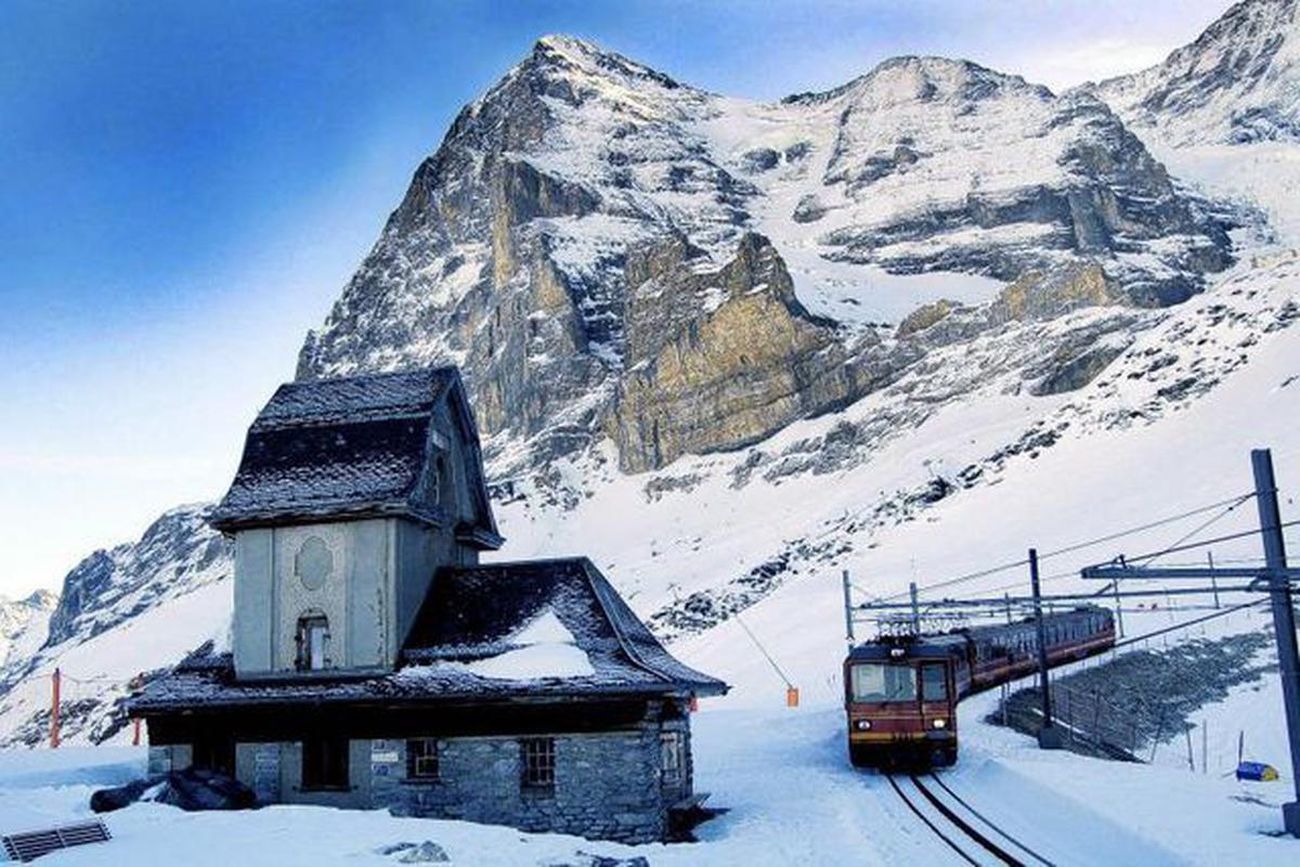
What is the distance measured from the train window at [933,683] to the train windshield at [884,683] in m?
0.18

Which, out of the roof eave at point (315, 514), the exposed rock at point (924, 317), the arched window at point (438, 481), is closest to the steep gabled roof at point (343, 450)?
the roof eave at point (315, 514)

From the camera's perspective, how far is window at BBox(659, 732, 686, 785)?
76.7 ft

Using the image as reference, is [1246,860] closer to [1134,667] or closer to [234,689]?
[234,689]

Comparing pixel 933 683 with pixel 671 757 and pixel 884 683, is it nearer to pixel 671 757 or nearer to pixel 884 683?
pixel 884 683

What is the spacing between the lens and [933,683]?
2991cm

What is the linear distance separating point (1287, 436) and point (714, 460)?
265 feet

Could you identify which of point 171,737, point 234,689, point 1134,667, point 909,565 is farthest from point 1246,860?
point 909,565

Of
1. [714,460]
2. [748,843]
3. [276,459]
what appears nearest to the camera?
[748,843]

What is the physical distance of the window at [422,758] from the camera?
23.7 meters

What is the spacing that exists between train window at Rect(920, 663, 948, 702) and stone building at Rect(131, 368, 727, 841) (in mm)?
6449

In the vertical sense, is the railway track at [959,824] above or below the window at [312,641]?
below

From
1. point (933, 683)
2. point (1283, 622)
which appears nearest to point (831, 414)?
point (933, 683)

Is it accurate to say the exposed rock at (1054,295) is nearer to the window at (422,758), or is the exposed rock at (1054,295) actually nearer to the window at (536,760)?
the window at (536,760)

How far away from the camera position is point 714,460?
6240 inches
